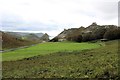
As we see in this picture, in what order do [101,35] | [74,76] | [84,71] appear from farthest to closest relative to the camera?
[101,35] < [84,71] < [74,76]

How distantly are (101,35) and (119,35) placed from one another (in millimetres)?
17814

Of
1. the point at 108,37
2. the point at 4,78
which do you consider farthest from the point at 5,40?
the point at 4,78

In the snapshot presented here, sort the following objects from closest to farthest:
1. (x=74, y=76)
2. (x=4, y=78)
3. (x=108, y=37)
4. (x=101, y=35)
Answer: (x=74, y=76)
(x=4, y=78)
(x=108, y=37)
(x=101, y=35)

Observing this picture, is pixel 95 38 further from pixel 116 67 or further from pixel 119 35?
pixel 116 67

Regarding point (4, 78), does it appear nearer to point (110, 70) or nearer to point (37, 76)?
point (37, 76)

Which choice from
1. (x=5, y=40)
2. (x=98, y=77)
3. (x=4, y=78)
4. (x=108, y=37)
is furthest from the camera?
(x=108, y=37)

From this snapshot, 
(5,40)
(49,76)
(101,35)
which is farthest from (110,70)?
(101,35)

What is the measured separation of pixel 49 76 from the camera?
21688 mm

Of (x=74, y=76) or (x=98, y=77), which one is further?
(x=74, y=76)

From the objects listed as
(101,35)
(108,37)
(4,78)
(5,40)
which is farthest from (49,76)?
(101,35)

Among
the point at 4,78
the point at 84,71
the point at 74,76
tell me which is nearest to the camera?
the point at 74,76

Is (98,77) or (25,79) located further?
(25,79)

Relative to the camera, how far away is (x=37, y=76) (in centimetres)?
2245

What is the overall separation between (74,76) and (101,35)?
90.3 metres
